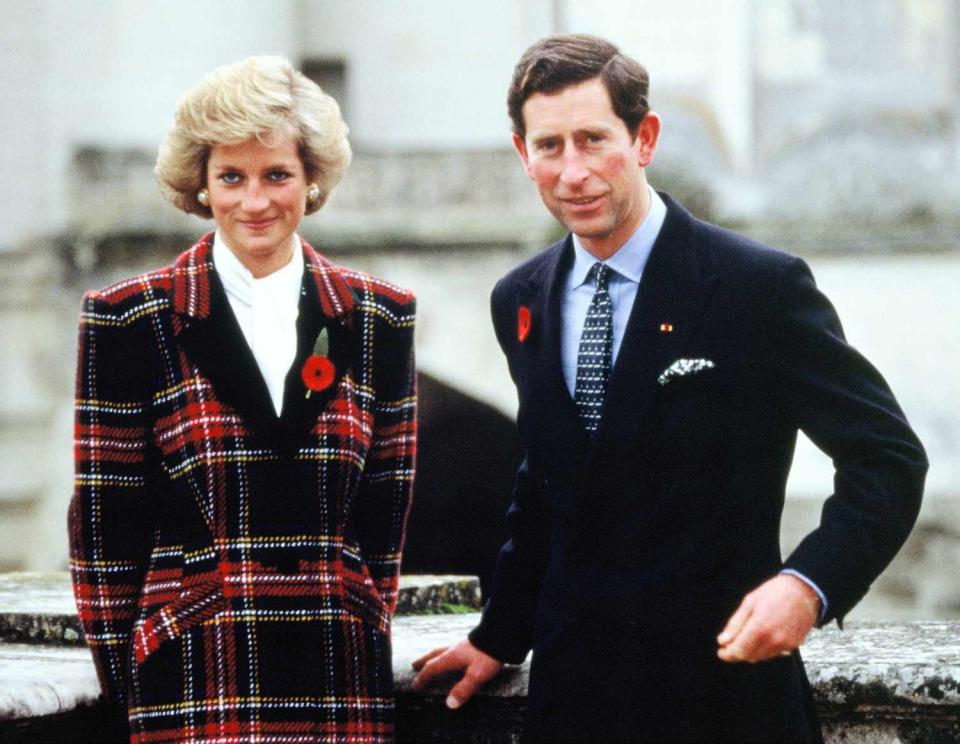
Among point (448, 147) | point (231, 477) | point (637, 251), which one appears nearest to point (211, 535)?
point (231, 477)

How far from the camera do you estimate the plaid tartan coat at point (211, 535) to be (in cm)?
261

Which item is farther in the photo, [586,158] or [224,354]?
[224,354]

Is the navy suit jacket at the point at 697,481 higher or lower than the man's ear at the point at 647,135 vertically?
lower

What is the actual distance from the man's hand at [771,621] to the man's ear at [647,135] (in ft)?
1.85

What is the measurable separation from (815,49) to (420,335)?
4.11 m

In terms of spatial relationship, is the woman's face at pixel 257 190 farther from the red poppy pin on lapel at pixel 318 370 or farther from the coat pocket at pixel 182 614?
the coat pocket at pixel 182 614

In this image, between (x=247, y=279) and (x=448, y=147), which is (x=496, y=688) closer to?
(x=247, y=279)

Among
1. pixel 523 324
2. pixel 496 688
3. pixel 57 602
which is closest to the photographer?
pixel 523 324

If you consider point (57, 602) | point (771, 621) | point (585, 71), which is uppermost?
point (585, 71)

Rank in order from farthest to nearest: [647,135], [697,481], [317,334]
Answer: [317,334], [647,135], [697,481]

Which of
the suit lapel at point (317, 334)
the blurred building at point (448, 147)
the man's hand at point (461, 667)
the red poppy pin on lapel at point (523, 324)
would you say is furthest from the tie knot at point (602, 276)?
the blurred building at point (448, 147)

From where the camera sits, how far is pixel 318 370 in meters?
2.69

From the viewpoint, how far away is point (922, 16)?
14.5 m

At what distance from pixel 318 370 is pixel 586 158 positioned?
1.69 ft
